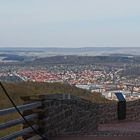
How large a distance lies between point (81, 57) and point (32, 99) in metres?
42.9

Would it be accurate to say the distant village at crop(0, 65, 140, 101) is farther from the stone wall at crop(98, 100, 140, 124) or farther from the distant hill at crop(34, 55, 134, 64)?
the stone wall at crop(98, 100, 140, 124)

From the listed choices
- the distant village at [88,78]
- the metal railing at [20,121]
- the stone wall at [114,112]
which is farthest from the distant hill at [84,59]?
the metal railing at [20,121]

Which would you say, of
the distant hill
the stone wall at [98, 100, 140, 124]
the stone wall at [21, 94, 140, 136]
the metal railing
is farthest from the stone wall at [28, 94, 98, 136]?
the distant hill

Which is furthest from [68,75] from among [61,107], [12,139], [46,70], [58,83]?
[12,139]

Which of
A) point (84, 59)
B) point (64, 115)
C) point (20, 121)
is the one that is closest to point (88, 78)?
point (84, 59)

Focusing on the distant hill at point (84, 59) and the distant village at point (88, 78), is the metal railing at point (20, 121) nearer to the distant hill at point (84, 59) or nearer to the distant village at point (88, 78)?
the distant village at point (88, 78)

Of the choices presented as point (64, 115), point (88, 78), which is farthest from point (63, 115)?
point (88, 78)

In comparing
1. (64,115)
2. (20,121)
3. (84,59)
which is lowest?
(84,59)

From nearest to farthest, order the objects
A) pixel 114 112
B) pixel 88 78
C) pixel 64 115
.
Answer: pixel 64 115
pixel 114 112
pixel 88 78

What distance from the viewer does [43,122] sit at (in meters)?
13.6

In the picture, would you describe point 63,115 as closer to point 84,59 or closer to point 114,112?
point 114,112

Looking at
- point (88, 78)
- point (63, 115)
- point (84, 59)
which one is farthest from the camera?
point (84, 59)

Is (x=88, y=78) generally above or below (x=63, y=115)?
below

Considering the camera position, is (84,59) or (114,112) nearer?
(114,112)
